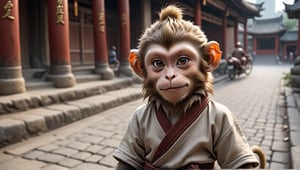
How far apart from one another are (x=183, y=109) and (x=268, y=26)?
41.2m

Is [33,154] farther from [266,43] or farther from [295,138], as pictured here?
[266,43]

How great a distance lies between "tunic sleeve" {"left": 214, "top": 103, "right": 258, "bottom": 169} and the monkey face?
243 millimetres

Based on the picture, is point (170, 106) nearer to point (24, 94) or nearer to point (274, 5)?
point (24, 94)

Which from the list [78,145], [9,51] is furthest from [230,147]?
[9,51]

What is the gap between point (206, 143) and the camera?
4.48 feet

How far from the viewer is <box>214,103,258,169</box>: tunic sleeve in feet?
4.45

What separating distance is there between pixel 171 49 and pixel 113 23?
422 inches

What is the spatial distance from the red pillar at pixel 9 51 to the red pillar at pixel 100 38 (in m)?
2.84

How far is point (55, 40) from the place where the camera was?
233 inches

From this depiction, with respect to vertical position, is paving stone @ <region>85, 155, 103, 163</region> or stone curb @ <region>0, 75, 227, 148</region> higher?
stone curb @ <region>0, 75, 227, 148</region>

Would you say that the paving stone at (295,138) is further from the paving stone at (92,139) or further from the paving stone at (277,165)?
the paving stone at (92,139)

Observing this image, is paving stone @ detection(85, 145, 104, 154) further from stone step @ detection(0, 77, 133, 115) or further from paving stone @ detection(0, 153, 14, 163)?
stone step @ detection(0, 77, 133, 115)

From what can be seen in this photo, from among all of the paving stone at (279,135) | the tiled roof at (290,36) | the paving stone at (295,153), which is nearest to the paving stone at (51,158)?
the paving stone at (295,153)

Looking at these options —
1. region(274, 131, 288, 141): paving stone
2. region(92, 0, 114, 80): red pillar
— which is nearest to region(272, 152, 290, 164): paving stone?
region(274, 131, 288, 141): paving stone
